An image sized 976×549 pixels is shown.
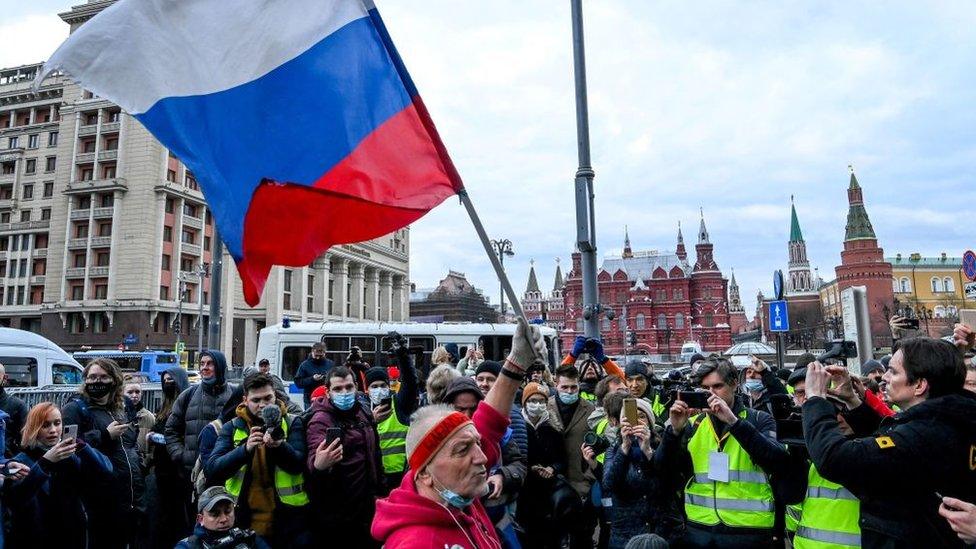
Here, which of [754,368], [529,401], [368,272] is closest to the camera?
[529,401]

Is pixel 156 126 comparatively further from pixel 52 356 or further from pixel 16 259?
pixel 16 259

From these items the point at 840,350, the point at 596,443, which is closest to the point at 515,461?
the point at 596,443

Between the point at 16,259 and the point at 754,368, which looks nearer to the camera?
the point at 754,368

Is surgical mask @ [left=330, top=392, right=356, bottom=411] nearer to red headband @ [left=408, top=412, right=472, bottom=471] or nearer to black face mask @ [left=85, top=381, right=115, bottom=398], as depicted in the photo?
black face mask @ [left=85, top=381, right=115, bottom=398]

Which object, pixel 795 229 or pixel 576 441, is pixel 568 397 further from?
pixel 795 229

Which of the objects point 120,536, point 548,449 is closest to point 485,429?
point 548,449

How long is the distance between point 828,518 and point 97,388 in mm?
5896

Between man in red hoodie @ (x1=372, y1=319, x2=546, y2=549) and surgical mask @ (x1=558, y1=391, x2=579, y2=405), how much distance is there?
3.20m

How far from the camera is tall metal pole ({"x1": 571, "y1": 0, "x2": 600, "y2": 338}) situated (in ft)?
24.5

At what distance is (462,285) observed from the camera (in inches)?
5207

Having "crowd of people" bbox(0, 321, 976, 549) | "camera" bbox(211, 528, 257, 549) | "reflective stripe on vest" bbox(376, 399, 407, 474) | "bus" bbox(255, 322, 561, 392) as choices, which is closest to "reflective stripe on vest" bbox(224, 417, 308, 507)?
"crowd of people" bbox(0, 321, 976, 549)

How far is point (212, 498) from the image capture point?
4406mm

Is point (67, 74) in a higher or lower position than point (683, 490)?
higher

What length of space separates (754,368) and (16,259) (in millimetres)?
65750
